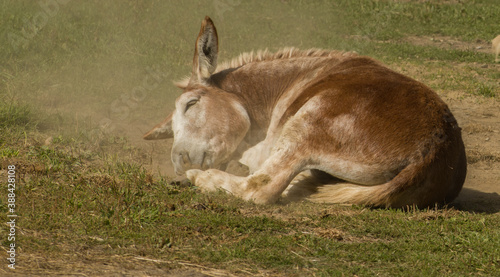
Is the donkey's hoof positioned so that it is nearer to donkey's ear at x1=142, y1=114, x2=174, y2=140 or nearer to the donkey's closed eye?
the donkey's closed eye

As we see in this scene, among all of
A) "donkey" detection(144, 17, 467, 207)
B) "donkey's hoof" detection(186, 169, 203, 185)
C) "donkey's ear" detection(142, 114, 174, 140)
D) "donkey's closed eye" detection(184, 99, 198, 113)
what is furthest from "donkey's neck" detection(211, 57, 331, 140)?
"donkey's hoof" detection(186, 169, 203, 185)

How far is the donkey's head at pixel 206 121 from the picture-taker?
4.99 metres

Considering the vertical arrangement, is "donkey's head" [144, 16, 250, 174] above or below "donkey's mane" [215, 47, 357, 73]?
below

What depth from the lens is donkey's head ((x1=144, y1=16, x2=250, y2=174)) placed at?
4988 mm

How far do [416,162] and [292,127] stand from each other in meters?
0.94

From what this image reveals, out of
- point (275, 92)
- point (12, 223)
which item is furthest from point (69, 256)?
point (275, 92)

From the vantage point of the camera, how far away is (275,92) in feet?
17.7

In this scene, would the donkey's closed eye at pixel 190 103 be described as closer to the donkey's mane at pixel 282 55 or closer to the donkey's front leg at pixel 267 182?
the donkey's mane at pixel 282 55

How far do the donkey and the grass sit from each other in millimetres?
205

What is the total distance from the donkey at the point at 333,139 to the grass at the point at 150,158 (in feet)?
0.67

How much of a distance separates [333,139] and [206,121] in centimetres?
124

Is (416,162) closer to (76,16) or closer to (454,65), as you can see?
(454,65)

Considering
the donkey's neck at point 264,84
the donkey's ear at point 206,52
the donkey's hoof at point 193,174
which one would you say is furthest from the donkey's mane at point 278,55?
the donkey's hoof at point 193,174

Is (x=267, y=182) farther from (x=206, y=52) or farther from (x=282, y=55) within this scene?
(x=282, y=55)
